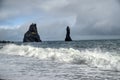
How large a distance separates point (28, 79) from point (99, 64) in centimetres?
672

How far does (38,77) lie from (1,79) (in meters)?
1.66

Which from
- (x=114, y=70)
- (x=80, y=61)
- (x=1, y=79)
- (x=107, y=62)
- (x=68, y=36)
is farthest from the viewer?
(x=68, y=36)

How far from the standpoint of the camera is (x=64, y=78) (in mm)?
11883

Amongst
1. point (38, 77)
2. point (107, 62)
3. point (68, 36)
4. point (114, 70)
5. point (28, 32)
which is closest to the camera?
point (38, 77)

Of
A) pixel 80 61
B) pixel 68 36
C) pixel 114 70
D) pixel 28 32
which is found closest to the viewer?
pixel 114 70

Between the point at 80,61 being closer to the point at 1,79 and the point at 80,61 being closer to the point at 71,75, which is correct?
the point at 71,75

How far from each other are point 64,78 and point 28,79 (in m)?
1.59

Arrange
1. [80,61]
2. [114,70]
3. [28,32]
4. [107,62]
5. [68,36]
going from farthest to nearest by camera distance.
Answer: [28,32]
[68,36]
[80,61]
[107,62]
[114,70]

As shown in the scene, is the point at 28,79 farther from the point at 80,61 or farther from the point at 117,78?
the point at 80,61

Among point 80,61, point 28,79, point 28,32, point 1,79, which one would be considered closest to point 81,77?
point 28,79

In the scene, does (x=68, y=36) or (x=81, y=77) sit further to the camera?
(x=68, y=36)

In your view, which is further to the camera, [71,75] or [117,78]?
[71,75]

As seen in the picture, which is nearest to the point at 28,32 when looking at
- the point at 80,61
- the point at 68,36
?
the point at 68,36

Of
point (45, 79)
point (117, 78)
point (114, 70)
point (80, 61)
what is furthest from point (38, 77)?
point (80, 61)
